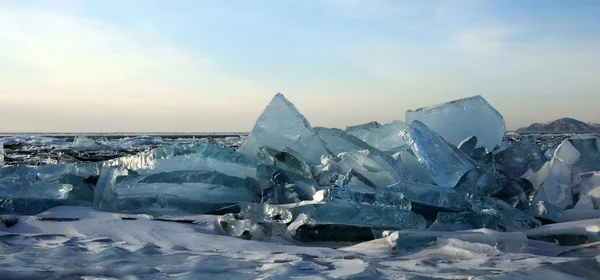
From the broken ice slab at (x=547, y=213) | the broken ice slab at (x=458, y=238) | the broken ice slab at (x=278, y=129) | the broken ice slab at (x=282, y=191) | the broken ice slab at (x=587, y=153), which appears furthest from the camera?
the broken ice slab at (x=278, y=129)

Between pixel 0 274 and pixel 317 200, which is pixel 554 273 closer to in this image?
pixel 317 200

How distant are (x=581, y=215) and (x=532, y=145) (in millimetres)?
1249

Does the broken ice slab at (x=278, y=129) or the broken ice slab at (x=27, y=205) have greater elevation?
the broken ice slab at (x=278, y=129)

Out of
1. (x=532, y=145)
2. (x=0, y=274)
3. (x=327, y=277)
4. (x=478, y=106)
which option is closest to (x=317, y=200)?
(x=327, y=277)

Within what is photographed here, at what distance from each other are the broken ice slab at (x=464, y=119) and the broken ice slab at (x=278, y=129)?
1029 mm

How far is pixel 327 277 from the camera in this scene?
49.9 inches

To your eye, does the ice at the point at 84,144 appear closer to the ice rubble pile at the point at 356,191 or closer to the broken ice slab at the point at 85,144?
the broken ice slab at the point at 85,144

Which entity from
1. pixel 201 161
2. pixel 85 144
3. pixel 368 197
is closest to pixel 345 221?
pixel 368 197

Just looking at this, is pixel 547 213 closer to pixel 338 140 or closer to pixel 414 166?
pixel 414 166

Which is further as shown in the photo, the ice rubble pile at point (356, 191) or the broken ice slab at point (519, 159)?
the broken ice slab at point (519, 159)

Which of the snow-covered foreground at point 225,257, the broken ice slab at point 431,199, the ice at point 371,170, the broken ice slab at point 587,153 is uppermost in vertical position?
the broken ice slab at point 587,153

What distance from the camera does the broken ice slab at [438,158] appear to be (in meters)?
2.70

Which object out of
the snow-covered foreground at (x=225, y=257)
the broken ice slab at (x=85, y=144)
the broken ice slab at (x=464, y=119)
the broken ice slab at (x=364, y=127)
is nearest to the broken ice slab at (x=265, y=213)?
the snow-covered foreground at (x=225, y=257)

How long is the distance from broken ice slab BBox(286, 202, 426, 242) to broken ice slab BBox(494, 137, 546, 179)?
1.46 m
